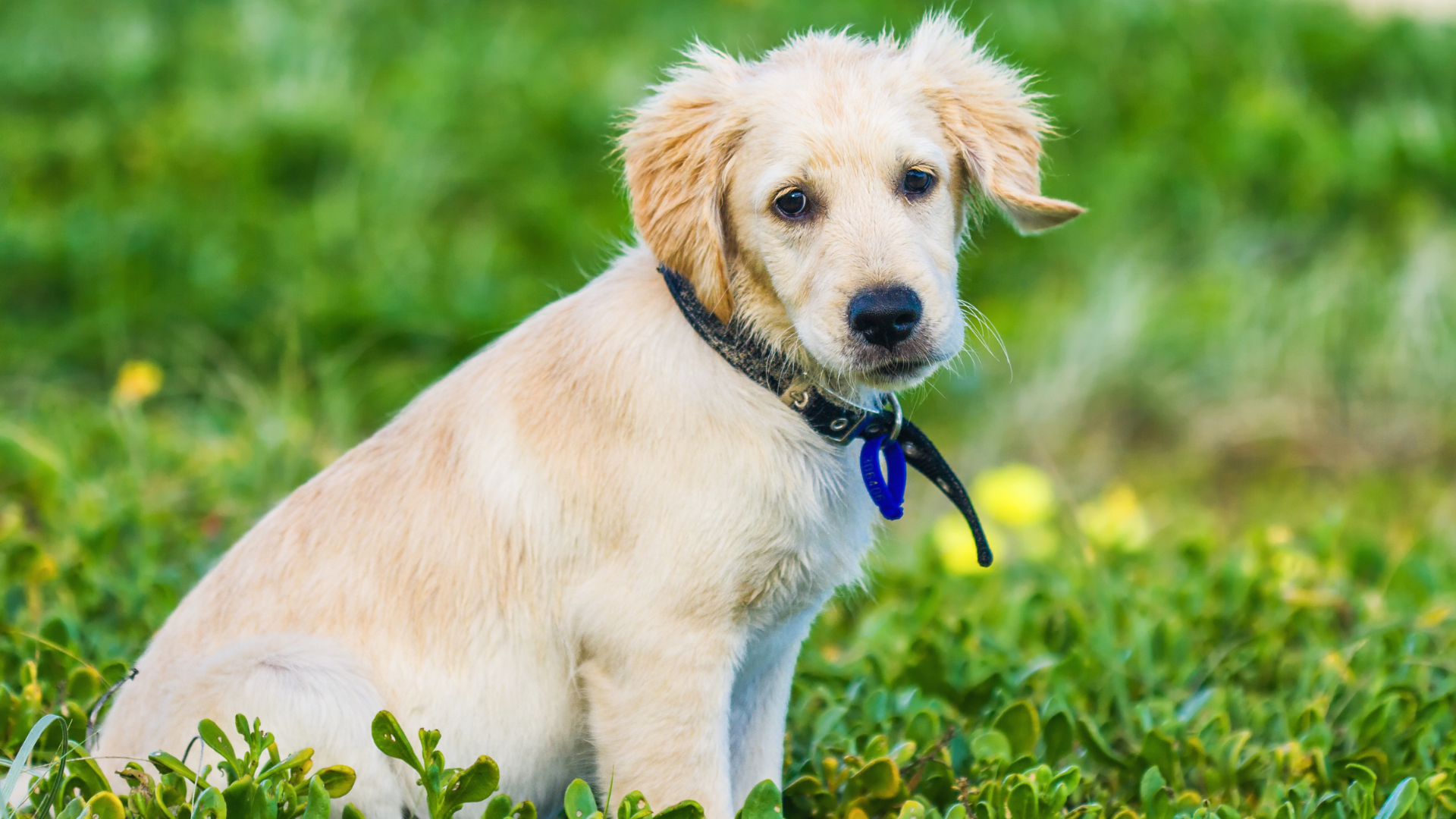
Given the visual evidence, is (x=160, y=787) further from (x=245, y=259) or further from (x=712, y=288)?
(x=245, y=259)

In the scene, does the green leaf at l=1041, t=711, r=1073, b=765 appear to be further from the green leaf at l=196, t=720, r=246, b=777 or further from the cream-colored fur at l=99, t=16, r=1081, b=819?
the green leaf at l=196, t=720, r=246, b=777

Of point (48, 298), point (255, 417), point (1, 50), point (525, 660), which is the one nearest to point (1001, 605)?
point (525, 660)

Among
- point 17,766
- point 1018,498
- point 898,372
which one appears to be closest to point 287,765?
point 17,766

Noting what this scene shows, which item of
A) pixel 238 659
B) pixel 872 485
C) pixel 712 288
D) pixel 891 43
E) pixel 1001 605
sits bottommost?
pixel 1001 605

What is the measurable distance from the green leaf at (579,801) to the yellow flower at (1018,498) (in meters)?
2.75

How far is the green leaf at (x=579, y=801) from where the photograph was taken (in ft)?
8.11

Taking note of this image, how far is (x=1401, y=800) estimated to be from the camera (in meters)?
2.79

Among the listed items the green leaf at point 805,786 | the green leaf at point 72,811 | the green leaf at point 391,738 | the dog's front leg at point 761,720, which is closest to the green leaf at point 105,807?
the green leaf at point 72,811

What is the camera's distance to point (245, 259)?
6879mm

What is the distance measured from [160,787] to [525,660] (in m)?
0.72

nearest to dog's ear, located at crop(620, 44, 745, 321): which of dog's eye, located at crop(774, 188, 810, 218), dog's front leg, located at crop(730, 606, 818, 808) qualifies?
dog's eye, located at crop(774, 188, 810, 218)

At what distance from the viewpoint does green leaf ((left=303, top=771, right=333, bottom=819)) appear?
236cm

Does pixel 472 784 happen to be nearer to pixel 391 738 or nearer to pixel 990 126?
pixel 391 738

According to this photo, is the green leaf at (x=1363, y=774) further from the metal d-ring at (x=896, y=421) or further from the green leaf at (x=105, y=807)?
the green leaf at (x=105, y=807)
